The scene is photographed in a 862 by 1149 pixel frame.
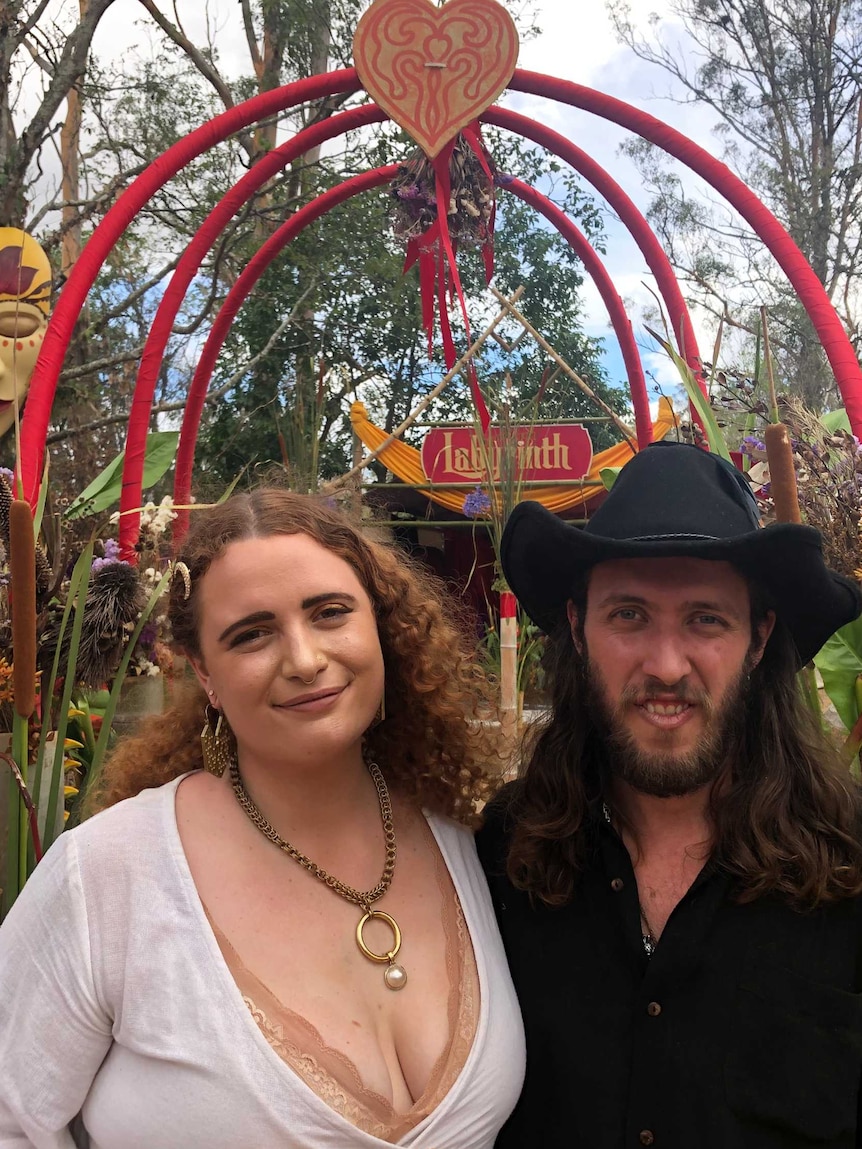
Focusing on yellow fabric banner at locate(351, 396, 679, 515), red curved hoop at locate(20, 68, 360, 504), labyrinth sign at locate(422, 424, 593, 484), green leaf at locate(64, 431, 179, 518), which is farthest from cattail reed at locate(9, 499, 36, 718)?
labyrinth sign at locate(422, 424, 593, 484)

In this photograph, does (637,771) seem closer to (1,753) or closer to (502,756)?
(502,756)

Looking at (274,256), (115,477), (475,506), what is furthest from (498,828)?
(274,256)

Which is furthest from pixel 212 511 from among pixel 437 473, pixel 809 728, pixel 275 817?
pixel 437 473

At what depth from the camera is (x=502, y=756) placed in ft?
6.81

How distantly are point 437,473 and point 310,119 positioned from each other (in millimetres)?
5127

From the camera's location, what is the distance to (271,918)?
1464mm

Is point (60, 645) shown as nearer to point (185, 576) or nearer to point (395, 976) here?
point (185, 576)

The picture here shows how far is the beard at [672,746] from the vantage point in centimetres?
162

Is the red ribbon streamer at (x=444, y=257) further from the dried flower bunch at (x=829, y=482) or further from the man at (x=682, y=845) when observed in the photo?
the man at (x=682, y=845)

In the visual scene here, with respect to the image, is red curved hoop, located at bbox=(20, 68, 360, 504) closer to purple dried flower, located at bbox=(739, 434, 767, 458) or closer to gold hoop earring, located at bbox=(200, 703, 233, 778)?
gold hoop earring, located at bbox=(200, 703, 233, 778)

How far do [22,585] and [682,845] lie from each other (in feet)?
4.35

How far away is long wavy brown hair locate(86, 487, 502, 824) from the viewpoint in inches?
65.1

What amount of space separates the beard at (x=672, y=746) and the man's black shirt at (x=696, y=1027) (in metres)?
0.17

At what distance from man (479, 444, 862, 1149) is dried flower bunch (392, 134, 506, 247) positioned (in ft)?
8.30
